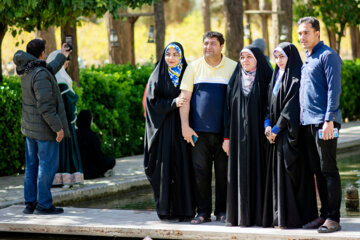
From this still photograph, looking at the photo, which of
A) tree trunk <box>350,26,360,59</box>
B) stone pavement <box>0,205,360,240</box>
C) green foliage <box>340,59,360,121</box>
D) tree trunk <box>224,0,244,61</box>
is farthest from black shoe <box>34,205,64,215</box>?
tree trunk <box>350,26,360,59</box>

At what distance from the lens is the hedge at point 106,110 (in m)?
10.7

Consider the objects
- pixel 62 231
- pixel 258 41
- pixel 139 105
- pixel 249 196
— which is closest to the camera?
pixel 249 196

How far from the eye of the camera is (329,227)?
6.55 metres

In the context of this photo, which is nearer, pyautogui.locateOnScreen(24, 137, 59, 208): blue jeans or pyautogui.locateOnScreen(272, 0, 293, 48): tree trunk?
pyautogui.locateOnScreen(24, 137, 59, 208): blue jeans

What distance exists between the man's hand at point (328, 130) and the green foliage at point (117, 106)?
19.6ft

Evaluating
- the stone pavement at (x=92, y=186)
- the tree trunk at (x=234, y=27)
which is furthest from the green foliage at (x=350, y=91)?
the stone pavement at (x=92, y=186)

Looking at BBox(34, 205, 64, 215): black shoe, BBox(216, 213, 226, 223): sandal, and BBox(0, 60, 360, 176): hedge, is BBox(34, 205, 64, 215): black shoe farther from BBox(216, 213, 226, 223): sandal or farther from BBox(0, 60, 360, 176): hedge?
BBox(0, 60, 360, 176): hedge

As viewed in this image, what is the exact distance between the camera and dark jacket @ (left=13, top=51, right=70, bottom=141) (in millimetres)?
7695

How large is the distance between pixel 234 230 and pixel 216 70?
159 cm

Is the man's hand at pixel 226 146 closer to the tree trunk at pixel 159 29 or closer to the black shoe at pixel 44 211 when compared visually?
the black shoe at pixel 44 211

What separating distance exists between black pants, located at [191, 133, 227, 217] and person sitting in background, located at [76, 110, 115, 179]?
3248mm

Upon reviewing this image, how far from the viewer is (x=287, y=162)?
6.73 m

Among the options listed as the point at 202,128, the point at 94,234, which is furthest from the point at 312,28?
the point at 94,234

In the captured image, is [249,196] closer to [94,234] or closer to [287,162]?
[287,162]
